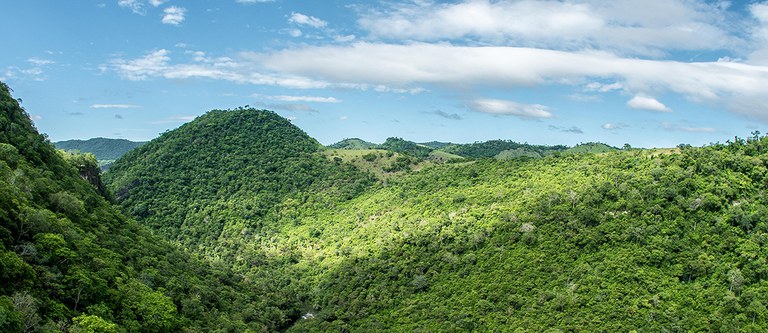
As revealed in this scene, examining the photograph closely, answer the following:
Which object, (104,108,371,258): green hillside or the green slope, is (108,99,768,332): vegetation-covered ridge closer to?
the green slope

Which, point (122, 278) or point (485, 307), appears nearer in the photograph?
point (122, 278)

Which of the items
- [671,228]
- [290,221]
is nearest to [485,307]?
[671,228]

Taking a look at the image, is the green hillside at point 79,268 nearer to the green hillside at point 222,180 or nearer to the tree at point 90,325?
the tree at point 90,325

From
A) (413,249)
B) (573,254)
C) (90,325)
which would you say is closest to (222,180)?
(413,249)

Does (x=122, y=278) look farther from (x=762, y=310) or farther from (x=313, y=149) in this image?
(x=313, y=149)

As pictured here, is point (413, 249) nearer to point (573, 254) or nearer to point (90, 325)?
point (573, 254)

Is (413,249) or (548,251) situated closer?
(548,251)
